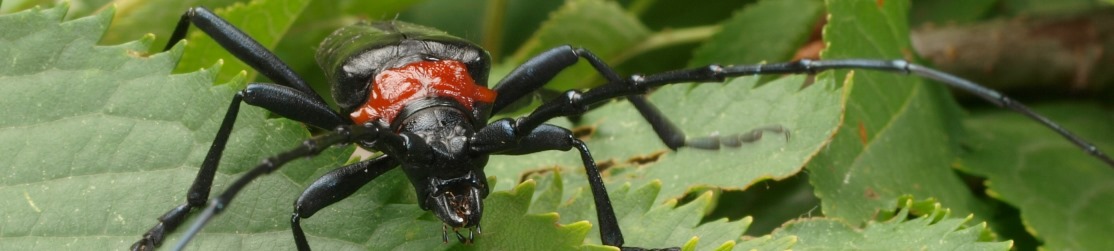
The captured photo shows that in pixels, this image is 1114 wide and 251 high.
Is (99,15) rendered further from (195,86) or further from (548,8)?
(548,8)

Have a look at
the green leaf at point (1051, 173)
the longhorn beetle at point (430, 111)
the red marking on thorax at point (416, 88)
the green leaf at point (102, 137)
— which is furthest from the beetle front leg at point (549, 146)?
the green leaf at point (1051, 173)

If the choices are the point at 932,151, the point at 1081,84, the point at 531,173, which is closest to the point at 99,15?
the point at 531,173

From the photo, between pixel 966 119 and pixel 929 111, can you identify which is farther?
pixel 966 119

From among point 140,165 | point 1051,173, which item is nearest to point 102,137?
point 140,165

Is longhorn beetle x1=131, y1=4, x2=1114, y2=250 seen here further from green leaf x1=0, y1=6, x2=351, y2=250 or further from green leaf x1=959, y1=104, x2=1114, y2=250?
green leaf x1=959, y1=104, x2=1114, y2=250

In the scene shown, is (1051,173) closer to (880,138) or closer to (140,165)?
(880,138)
